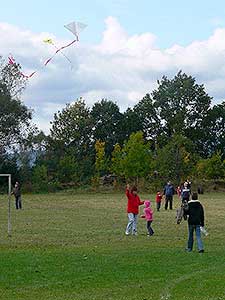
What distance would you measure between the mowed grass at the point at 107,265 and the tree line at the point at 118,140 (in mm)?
48690

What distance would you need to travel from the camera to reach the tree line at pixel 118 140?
7525cm

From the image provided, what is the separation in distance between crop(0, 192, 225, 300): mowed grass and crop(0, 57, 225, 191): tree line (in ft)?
160

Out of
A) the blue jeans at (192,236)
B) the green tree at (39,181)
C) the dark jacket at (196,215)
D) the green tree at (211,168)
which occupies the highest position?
Result: the green tree at (211,168)

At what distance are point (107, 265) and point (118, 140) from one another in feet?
276

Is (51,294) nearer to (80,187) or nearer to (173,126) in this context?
(80,187)

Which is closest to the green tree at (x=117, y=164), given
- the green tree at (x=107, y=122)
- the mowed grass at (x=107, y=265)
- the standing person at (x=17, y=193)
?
the green tree at (x=107, y=122)

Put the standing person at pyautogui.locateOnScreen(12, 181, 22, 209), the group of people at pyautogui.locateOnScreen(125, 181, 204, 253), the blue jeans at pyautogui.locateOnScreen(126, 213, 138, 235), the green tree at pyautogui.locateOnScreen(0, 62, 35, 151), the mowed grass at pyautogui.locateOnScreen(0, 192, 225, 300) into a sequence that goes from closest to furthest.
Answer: the mowed grass at pyautogui.locateOnScreen(0, 192, 225, 300), the group of people at pyautogui.locateOnScreen(125, 181, 204, 253), the blue jeans at pyautogui.locateOnScreen(126, 213, 138, 235), the standing person at pyautogui.locateOnScreen(12, 181, 22, 209), the green tree at pyautogui.locateOnScreen(0, 62, 35, 151)

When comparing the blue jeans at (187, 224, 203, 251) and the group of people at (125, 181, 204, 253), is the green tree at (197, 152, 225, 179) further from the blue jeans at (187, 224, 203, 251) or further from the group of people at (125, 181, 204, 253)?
the blue jeans at (187, 224, 203, 251)

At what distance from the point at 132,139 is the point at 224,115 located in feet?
80.1

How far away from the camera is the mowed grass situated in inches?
488

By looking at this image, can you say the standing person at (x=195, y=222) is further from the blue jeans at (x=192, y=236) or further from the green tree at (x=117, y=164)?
the green tree at (x=117, y=164)

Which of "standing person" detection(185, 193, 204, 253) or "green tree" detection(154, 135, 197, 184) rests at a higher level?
"green tree" detection(154, 135, 197, 184)

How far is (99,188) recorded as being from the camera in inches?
3167

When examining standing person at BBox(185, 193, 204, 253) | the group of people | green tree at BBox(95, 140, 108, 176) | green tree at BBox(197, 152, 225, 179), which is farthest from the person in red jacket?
green tree at BBox(95, 140, 108, 176)
